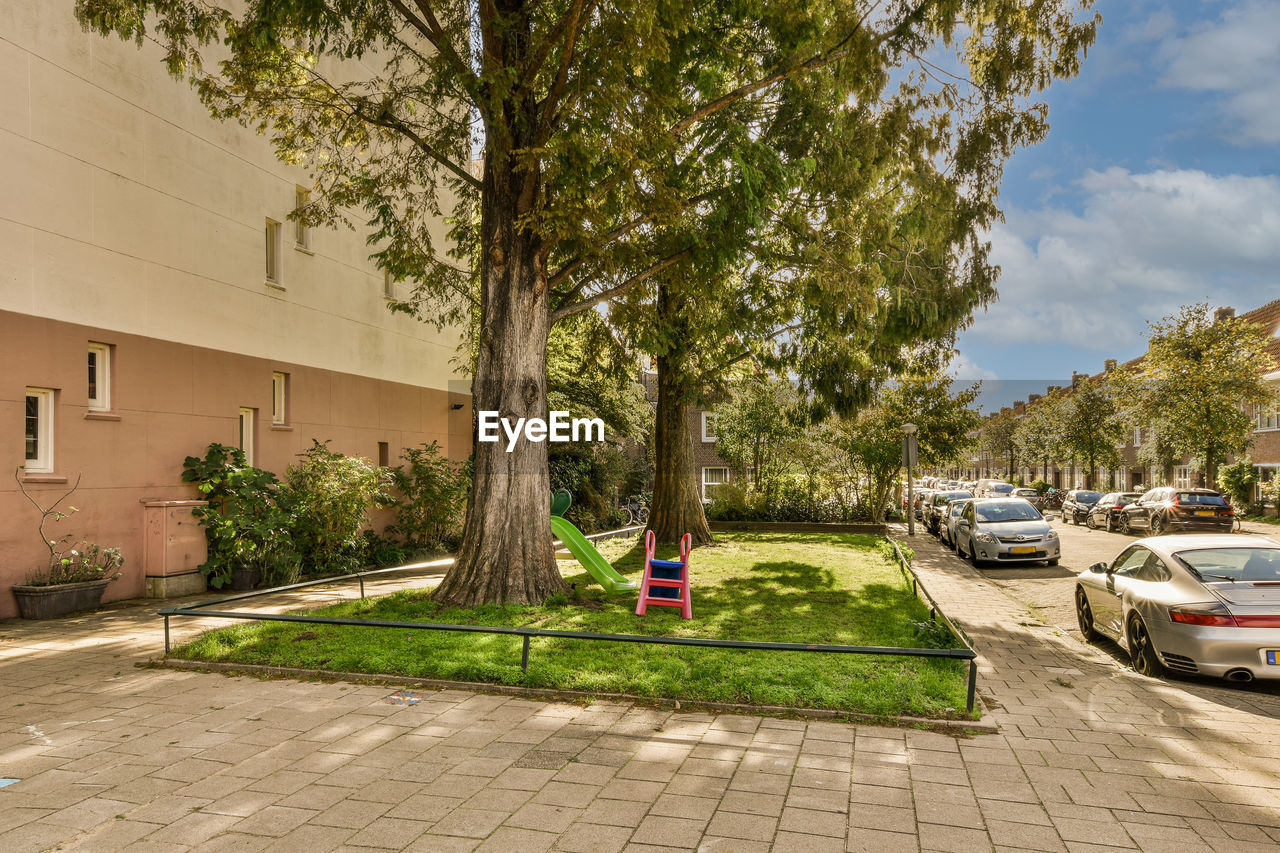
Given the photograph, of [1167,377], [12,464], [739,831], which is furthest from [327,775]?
[1167,377]

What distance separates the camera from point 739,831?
421cm

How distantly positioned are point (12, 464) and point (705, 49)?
35.2ft

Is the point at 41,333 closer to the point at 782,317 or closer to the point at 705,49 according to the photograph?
the point at 705,49

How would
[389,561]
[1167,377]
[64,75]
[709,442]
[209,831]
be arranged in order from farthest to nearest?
[709,442]
[1167,377]
[389,561]
[64,75]
[209,831]

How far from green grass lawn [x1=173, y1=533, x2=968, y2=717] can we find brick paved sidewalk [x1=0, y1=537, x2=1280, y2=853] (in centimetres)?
38

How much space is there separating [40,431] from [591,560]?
7.68 meters

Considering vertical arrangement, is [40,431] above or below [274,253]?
below

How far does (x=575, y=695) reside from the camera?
21.9 feet

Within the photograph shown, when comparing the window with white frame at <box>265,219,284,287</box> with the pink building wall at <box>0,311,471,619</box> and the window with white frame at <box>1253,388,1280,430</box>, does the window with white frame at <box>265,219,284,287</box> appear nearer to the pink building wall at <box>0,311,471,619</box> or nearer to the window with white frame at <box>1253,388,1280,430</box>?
the pink building wall at <box>0,311,471,619</box>

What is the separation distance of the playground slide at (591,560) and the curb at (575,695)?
4979mm

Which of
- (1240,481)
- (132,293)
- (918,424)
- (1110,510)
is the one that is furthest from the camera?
(1240,481)

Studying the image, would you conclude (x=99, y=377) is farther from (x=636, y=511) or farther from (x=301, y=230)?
(x=636, y=511)

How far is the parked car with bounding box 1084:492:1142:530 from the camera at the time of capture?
101 feet

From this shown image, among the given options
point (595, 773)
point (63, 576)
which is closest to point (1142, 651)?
point (595, 773)
